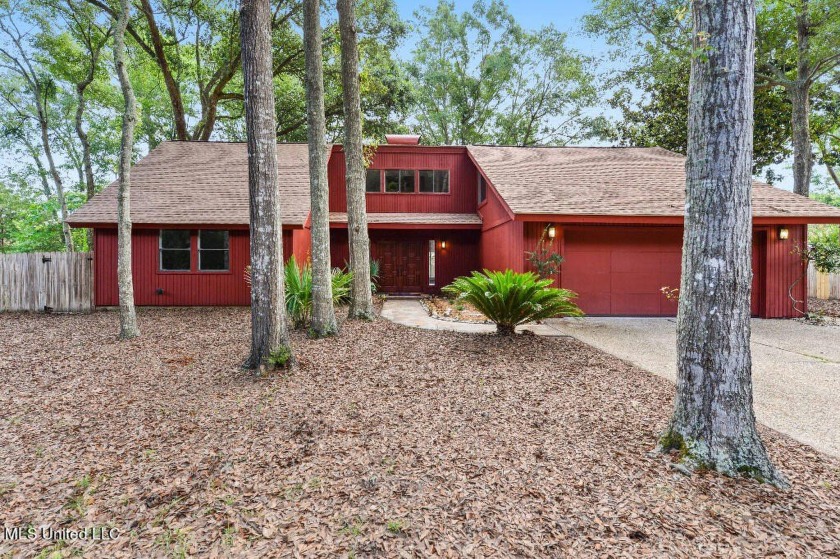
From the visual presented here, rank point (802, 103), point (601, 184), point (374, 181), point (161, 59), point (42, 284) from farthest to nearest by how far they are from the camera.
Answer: point (374, 181) < point (161, 59) < point (802, 103) < point (601, 184) < point (42, 284)

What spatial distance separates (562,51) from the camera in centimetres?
2189

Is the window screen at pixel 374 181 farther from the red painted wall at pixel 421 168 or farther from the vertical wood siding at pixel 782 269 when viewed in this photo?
the vertical wood siding at pixel 782 269

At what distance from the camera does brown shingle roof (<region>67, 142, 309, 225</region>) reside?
10.0 metres

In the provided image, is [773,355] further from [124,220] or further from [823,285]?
[823,285]

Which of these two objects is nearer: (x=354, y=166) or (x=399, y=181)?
(x=354, y=166)

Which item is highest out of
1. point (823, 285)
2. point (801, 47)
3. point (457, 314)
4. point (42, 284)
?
point (801, 47)

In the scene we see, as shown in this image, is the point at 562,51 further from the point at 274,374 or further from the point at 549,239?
the point at 274,374

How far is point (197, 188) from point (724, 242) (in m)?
12.1

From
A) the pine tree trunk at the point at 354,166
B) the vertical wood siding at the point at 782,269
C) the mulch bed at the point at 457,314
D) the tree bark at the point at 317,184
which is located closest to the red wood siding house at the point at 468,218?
the vertical wood siding at the point at 782,269

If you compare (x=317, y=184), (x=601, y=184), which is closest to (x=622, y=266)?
(x=601, y=184)

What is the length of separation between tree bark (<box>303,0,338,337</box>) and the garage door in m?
5.53

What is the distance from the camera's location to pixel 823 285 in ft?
44.0

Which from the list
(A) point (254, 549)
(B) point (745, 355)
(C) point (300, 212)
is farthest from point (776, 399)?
(C) point (300, 212)

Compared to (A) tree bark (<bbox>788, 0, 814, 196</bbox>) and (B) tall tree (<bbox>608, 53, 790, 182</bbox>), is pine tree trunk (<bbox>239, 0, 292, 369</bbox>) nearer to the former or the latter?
(B) tall tree (<bbox>608, 53, 790, 182</bbox>)
